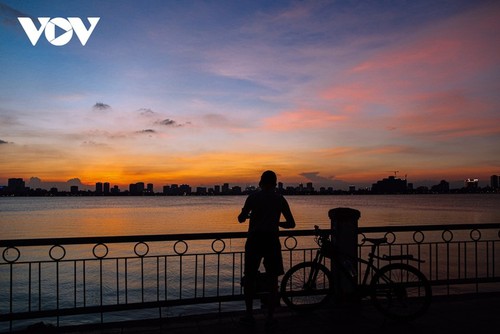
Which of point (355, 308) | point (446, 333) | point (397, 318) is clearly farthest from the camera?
point (355, 308)

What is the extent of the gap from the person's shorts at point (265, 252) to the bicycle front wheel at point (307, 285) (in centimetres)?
59

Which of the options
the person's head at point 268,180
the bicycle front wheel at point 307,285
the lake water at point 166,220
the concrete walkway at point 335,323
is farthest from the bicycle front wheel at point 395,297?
the lake water at point 166,220

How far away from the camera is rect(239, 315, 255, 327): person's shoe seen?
618 centimetres

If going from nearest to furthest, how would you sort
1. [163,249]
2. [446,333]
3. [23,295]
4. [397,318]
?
[446,333] < [397,318] < [23,295] < [163,249]

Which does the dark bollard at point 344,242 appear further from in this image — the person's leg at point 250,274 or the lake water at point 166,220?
the lake water at point 166,220

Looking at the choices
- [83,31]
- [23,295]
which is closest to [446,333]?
[83,31]

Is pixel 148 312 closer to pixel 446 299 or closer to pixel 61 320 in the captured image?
pixel 61 320

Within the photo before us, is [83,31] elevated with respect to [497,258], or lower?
elevated

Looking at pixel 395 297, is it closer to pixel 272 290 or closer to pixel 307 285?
pixel 307 285

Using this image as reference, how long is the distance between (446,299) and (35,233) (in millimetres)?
44970

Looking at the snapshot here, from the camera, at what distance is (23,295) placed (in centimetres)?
1817

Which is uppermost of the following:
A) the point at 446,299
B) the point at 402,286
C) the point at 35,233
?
the point at 402,286

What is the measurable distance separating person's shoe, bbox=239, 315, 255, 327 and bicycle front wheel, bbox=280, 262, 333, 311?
0.76 meters

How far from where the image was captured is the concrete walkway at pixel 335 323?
19.6 feet
